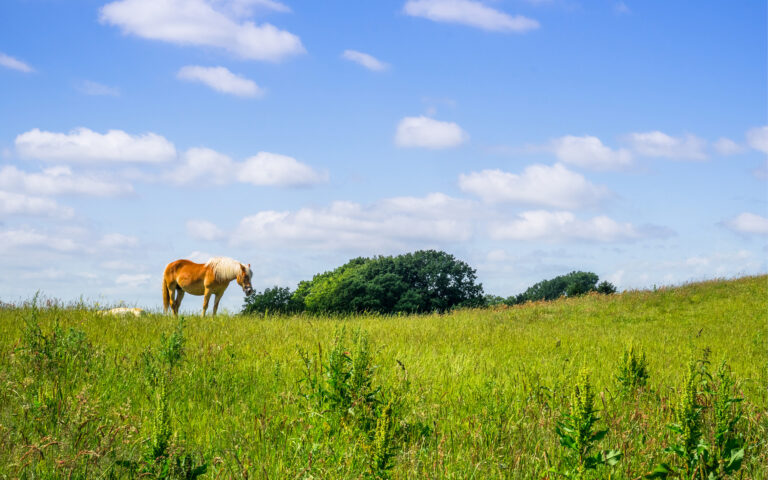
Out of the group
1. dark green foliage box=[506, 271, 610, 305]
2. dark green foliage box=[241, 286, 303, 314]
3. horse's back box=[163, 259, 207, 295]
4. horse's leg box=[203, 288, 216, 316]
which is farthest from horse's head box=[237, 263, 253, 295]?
dark green foliage box=[506, 271, 610, 305]

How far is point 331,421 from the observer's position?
5.24 metres

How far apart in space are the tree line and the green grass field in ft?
53.3

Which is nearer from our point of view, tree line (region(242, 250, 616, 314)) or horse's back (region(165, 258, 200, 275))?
horse's back (region(165, 258, 200, 275))

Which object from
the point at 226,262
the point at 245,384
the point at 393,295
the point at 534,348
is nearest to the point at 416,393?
the point at 245,384

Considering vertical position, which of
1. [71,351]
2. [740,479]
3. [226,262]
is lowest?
[740,479]

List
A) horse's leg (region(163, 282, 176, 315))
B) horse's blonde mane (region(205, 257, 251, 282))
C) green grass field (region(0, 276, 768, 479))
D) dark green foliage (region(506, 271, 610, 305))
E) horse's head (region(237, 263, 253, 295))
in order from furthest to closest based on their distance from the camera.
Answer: dark green foliage (region(506, 271, 610, 305)) < horse's leg (region(163, 282, 176, 315)) < horse's head (region(237, 263, 253, 295)) < horse's blonde mane (region(205, 257, 251, 282)) < green grass field (region(0, 276, 768, 479))

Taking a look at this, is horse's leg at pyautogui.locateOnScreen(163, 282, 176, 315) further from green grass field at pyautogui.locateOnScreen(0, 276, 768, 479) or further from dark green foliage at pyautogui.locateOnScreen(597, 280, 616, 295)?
dark green foliage at pyautogui.locateOnScreen(597, 280, 616, 295)

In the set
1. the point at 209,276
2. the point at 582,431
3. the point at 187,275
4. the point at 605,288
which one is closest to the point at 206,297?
the point at 209,276

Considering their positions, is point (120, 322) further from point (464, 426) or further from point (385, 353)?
point (464, 426)

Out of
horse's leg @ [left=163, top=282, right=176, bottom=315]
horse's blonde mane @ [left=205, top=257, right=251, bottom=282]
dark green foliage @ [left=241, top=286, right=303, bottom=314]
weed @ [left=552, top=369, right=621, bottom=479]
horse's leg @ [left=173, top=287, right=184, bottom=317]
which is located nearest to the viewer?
weed @ [left=552, top=369, right=621, bottom=479]

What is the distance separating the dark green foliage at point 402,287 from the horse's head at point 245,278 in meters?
11.0

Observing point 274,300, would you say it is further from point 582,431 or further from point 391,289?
point 582,431

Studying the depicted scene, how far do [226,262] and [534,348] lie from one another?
1056 centimetres

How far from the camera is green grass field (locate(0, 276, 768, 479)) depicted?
4086 millimetres
